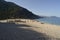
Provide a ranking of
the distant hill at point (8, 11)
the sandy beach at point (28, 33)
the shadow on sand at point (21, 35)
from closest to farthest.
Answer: the shadow on sand at point (21, 35) < the sandy beach at point (28, 33) < the distant hill at point (8, 11)

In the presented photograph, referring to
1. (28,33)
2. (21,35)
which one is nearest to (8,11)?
(28,33)

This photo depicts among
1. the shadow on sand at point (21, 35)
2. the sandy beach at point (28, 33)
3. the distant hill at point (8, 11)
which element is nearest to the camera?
the shadow on sand at point (21, 35)

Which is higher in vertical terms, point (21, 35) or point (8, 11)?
point (8, 11)

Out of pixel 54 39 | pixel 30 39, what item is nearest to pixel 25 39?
pixel 30 39

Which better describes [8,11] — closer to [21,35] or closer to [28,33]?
[28,33]

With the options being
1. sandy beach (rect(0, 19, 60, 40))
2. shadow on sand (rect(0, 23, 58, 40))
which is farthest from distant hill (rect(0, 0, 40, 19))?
shadow on sand (rect(0, 23, 58, 40))

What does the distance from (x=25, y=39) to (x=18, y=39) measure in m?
0.42

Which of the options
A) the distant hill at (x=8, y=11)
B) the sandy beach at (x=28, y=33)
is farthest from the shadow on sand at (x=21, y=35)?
the distant hill at (x=8, y=11)

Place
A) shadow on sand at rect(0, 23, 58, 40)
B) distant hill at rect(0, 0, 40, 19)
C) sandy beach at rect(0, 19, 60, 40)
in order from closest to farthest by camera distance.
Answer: shadow on sand at rect(0, 23, 58, 40), sandy beach at rect(0, 19, 60, 40), distant hill at rect(0, 0, 40, 19)

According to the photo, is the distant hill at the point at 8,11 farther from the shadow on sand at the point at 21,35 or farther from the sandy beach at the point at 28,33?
the shadow on sand at the point at 21,35

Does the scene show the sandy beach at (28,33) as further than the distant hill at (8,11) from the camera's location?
No

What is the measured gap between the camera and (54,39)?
1125 centimetres

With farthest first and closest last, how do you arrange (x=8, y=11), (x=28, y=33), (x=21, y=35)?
1. (x=8, y=11)
2. (x=28, y=33)
3. (x=21, y=35)

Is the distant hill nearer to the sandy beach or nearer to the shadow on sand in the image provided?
the sandy beach
